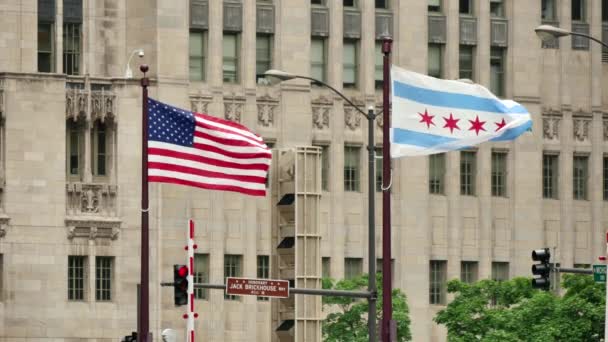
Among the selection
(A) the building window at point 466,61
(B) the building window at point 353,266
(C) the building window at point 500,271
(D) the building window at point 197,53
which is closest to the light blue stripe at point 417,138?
(D) the building window at point 197,53

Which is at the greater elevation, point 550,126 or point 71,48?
point 71,48

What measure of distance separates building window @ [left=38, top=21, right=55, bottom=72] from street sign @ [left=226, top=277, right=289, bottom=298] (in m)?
31.4

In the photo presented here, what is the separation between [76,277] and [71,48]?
925 centimetres

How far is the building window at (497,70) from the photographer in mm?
103875

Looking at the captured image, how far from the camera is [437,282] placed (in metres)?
102

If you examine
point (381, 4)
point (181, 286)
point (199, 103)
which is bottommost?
point (181, 286)

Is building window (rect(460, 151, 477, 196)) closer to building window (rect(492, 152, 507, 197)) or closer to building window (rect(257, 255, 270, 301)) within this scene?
building window (rect(492, 152, 507, 197))

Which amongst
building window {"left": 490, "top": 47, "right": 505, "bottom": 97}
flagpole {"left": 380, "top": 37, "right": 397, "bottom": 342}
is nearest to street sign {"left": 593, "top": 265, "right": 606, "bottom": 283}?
flagpole {"left": 380, "top": 37, "right": 397, "bottom": 342}

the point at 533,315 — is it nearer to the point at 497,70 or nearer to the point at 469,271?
the point at 469,271

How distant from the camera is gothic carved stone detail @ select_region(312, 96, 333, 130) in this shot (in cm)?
9919

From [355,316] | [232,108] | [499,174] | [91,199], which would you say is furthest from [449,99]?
[499,174]

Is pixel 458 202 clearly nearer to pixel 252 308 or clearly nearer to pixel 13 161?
pixel 252 308

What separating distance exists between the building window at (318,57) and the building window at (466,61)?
6.64 m

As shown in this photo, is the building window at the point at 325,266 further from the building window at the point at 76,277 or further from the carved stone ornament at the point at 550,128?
the carved stone ornament at the point at 550,128
